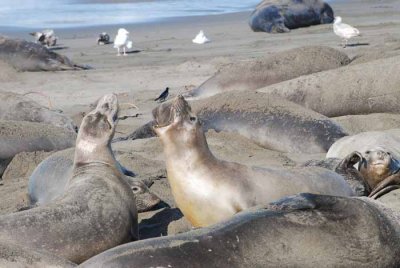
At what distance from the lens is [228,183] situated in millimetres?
4629

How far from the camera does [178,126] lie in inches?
185

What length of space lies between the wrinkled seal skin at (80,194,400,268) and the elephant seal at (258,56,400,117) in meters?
4.11

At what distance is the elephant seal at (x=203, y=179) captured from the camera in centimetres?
457

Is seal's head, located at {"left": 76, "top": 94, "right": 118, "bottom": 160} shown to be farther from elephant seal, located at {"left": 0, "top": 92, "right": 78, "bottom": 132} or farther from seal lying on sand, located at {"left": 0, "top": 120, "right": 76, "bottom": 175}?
elephant seal, located at {"left": 0, "top": 92, "right": 78, "bottom": 132}

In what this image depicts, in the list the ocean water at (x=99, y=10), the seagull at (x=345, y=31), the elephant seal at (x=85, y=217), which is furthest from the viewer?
the ocean water at (x=99, y=10)

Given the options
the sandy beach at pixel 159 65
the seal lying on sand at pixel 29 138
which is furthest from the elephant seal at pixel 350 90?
the seal lying on sand at pixel 29 138

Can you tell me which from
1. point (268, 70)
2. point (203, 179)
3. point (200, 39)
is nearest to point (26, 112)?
point (268, 70)

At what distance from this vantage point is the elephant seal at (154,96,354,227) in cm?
457

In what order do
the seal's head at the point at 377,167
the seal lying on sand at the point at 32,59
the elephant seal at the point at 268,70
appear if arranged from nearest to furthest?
1. the seal's head at the point at 377,167
2. the elephant seal at the point at 268,70
3. the seal lying on sand at the point at 32,59

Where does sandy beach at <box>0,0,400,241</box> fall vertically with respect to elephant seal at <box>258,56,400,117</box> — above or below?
below

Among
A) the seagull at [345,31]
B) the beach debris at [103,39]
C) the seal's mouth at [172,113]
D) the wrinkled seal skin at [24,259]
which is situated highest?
the seal's mouth at [172,113]

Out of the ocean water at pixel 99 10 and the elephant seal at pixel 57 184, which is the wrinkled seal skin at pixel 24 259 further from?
the ocean water at pixel 99 10

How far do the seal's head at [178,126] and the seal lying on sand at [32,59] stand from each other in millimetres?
7545

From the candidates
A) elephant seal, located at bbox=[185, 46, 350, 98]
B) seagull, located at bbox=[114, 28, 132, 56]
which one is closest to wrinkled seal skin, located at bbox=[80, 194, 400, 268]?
elephant seal, located at bbox=[185, 46, 350, 98]
